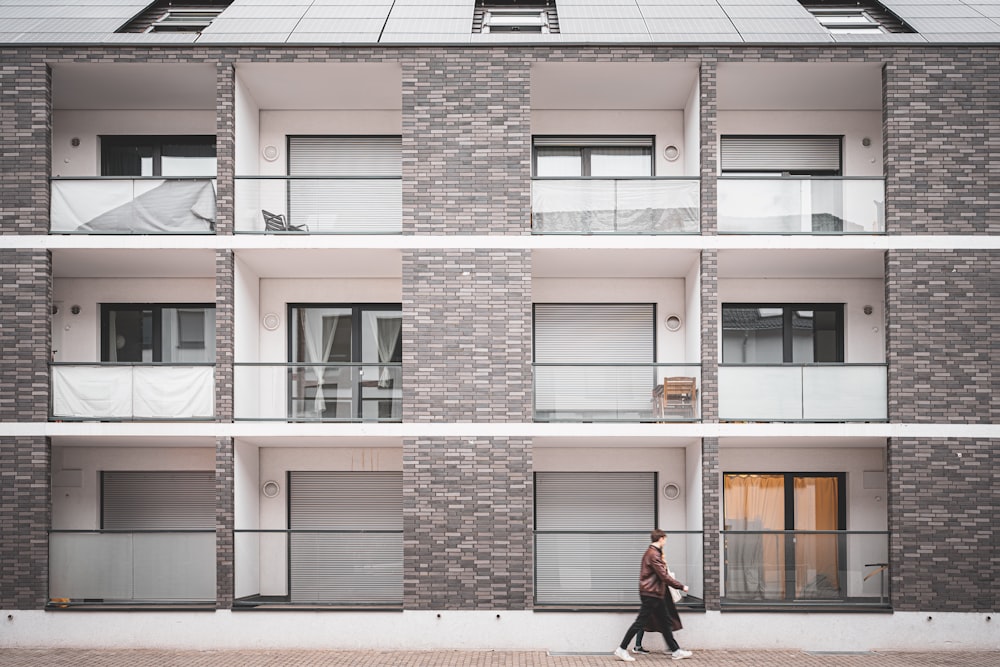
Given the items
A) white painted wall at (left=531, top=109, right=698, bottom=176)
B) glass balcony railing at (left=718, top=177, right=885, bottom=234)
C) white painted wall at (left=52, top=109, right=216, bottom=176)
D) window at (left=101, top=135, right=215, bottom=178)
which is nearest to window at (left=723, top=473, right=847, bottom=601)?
glass balcony railing at (left=718, top=177, right=885, bottom=234)

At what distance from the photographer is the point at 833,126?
1351cm

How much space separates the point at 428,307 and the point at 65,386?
16.5 feet

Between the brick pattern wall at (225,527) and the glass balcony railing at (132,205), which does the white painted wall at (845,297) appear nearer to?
the brick pattern wall at (225,527)

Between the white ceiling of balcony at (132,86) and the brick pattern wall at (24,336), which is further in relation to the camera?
the white ceiling of balcony at (132,86)

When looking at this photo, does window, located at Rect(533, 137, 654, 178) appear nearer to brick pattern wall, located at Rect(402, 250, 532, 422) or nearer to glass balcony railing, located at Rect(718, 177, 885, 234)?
glass balcony railing, located at Rect(718, 177, 885, 234)

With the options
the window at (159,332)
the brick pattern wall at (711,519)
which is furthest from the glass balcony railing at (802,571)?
the window at (159,332)

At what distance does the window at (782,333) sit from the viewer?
13578 millimetres

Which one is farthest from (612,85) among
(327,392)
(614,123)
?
(327,392)

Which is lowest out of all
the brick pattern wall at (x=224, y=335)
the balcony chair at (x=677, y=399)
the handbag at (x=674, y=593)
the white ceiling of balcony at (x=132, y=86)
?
the handbag at (x=674, y=593)

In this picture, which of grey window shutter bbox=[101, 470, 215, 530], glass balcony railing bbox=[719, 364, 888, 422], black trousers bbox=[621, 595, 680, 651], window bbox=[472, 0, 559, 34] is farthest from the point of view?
window bbox=[472, 0, 559, 34]

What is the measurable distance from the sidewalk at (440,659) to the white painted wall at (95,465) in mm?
2410

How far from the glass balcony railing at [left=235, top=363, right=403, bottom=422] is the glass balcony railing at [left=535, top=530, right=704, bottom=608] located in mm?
2812

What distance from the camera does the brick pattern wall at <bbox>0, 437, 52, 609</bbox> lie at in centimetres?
1140

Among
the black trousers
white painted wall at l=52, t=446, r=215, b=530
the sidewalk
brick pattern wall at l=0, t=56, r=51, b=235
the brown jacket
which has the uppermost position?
brick pattern wall at l=0, t=56, r=51, b=235
